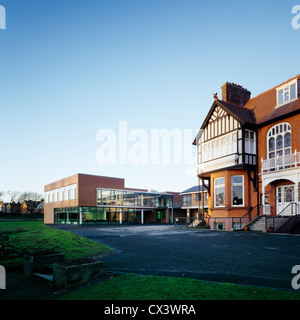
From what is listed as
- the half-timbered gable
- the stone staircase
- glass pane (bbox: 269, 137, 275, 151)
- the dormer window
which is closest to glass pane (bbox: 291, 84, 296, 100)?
the dormer window

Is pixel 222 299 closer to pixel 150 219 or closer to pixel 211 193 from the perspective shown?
pixel 211 193

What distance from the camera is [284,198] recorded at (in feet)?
63.9

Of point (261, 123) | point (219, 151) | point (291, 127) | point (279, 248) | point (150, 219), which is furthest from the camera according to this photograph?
point (150, 219)

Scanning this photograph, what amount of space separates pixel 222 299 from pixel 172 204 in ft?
156

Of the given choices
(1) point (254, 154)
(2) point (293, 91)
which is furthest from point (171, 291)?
(2) point (293, 91)

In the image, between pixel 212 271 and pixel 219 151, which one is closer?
pixel 212 271

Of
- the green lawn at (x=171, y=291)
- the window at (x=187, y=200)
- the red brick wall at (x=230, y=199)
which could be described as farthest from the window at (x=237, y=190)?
the window at (x=187, y=200)

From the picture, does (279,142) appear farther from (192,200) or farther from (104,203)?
(104,203)

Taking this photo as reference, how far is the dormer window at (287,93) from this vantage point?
1988 cm

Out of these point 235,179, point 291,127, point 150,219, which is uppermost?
point 291,127

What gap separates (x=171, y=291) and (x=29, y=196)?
113 meters

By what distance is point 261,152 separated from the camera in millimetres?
21359
